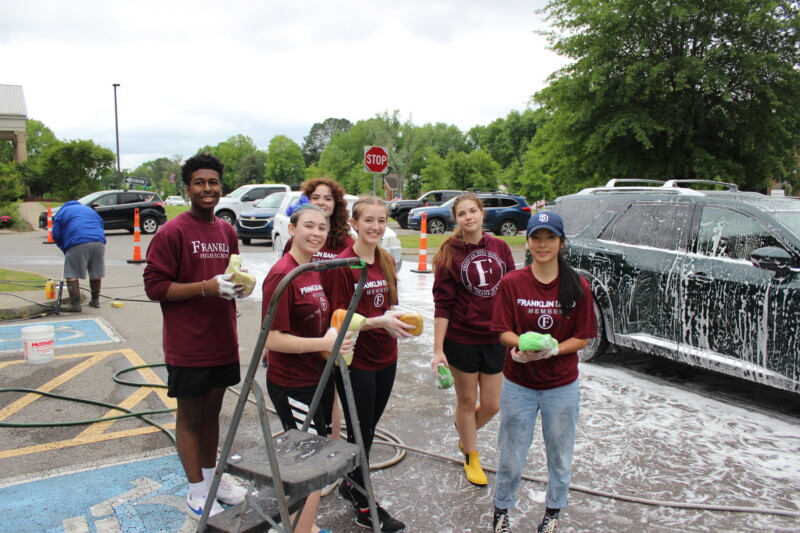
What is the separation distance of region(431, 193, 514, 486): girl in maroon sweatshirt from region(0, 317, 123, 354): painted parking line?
16.3 ft

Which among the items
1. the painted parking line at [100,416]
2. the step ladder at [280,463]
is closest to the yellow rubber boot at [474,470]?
the step ladder at [280,463]

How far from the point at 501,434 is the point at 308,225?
4.91 ft

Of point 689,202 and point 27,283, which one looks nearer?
point 689,202

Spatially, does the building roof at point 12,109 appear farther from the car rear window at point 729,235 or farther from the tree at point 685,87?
the car rear window at point 729,235

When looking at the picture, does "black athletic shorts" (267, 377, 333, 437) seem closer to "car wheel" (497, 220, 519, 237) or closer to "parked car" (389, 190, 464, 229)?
"car wheel" (497, 220, 519, 237)

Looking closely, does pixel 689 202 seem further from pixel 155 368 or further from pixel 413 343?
pixel 155 368

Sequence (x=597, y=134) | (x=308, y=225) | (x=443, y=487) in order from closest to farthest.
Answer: (x=308, y=225)
(x=443, y=487)
(x=597, y=134)

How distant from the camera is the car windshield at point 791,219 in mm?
4618

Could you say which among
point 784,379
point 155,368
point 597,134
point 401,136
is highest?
point 401,136

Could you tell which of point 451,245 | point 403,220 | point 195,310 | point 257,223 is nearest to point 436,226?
point 403,220

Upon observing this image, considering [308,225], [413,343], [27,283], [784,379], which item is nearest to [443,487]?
[308,225]

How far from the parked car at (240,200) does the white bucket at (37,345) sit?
50.4ft

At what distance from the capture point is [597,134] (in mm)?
15695

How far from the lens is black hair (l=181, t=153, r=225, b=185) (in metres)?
3.06
